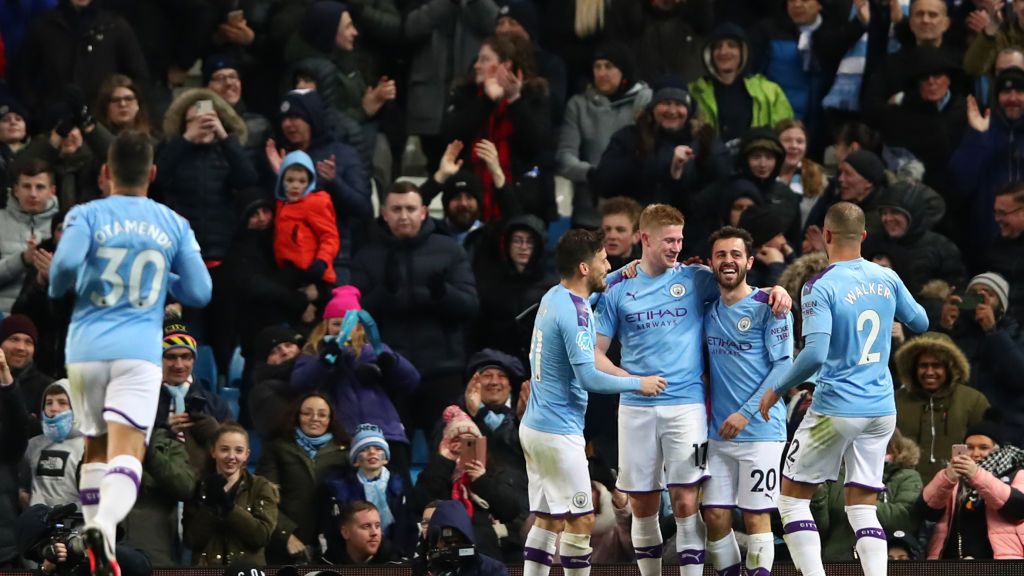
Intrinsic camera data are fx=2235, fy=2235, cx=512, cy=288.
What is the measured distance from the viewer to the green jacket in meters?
19.7

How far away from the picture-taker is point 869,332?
13.5 m

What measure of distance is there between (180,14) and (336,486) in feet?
19.9

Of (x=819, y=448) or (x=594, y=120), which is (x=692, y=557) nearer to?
(x=819, y=448)

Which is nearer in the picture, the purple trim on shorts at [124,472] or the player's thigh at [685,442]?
the purple trim on shorts at [124,472]

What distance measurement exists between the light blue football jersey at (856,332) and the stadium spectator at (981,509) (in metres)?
1.80

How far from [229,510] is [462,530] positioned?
6.56 feet

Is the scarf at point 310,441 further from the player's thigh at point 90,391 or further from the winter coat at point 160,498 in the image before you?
the player's thigh at point 90,391

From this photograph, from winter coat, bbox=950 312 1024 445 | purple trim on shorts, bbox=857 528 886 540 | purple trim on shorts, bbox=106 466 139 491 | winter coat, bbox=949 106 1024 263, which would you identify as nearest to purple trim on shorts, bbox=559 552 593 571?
purple trim on shorts, bbox=857 528 886 540

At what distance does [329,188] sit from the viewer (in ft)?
59.5

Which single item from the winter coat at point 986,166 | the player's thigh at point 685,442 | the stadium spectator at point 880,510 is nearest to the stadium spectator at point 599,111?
the winter coat at point 986,166

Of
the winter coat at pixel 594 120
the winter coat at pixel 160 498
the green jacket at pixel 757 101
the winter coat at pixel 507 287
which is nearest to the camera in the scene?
the winter coat at pixel 160 498

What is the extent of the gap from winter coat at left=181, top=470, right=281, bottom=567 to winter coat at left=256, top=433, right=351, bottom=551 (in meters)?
0.36

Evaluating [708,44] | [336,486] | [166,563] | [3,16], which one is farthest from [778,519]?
[3,16]

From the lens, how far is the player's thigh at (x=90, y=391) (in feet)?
40.3
